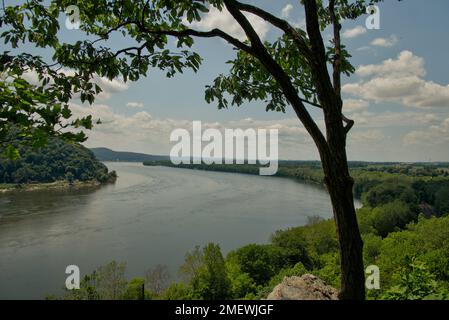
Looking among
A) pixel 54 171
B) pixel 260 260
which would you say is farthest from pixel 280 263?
→ pixel 54 171

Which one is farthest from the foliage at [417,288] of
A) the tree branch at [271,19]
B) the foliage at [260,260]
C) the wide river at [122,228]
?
the foliage at [260,260]

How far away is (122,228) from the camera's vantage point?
29.7 metres

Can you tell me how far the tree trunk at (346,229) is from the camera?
1757 millimetres

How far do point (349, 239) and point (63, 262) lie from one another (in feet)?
78.1

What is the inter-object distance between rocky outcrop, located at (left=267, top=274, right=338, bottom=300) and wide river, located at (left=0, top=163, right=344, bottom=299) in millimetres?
17647


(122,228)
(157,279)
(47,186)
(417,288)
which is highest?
(417,288)

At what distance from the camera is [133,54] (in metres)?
2.21

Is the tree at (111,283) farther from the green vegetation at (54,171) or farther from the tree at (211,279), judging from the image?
the green vegetation at (54,171)

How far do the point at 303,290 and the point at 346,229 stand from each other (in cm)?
305

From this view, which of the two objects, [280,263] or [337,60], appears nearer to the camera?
[337,60]

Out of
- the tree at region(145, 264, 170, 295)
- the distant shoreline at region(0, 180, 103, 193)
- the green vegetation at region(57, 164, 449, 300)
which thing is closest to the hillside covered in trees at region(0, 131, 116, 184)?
the distant shoreline at region(0, 180, 103, 193)

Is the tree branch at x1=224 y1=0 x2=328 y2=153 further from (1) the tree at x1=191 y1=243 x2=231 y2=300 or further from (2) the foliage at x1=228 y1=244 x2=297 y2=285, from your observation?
(2) the foliage at x1=228 y1=244 x2=297 y2=285

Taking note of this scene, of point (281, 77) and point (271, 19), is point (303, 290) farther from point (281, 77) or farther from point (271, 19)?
point (271, 19)

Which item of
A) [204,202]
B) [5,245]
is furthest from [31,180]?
[5,245]
